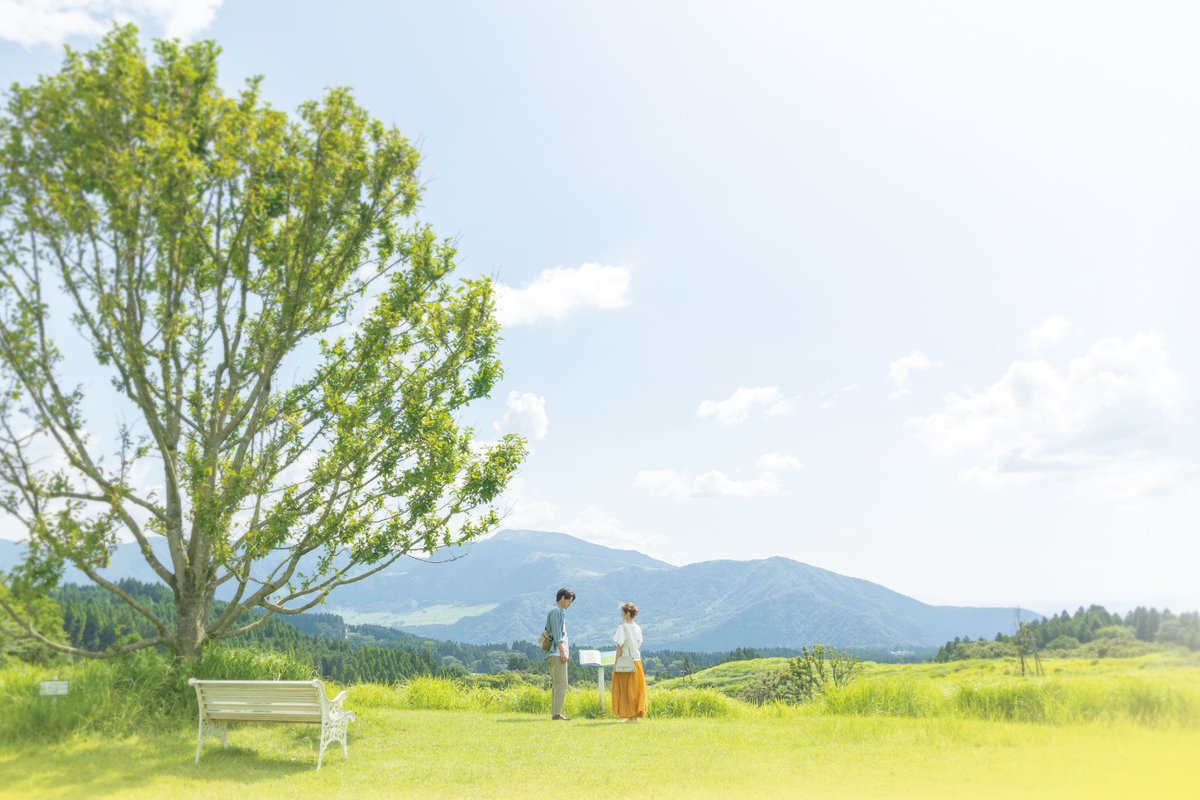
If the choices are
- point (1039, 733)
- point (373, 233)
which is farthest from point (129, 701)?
point (1039, 733)

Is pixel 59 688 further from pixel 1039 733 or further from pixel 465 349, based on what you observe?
pixel 1039 733

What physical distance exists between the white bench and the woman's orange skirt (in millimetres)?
6259

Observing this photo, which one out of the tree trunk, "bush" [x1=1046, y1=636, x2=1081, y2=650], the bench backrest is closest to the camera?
the bench backrest

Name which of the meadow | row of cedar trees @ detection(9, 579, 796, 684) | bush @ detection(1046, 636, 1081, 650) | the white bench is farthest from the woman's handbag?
bush @ detection(1046, 636, 1081, 650)

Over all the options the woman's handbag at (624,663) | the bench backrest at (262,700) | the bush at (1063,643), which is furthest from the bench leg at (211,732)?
the bush at (1063,643)

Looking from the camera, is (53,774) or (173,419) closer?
(53,774)

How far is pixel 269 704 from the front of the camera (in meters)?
10.6

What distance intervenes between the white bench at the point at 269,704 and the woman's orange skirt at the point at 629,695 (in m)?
6.26

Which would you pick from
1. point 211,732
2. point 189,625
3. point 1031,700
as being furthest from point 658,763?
point 189,625

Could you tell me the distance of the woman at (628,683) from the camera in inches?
624

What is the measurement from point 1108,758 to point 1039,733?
66.8 inches

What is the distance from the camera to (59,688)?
1187 cm

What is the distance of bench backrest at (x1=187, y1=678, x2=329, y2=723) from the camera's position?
34.2 feet

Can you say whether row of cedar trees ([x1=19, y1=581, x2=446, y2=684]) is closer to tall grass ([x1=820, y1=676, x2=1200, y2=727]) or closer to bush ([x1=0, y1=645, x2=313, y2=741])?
bush ([x1=0, y1=645, x2=313, y2=741])
